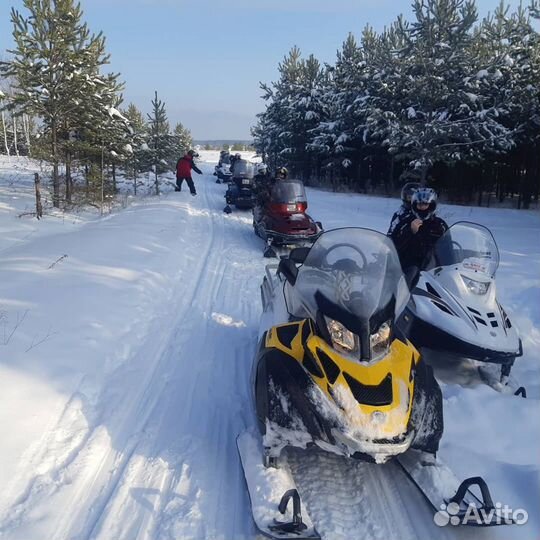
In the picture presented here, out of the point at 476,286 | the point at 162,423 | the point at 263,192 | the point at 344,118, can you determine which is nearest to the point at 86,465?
the point at 162,423

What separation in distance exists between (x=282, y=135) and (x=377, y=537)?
29834 mm

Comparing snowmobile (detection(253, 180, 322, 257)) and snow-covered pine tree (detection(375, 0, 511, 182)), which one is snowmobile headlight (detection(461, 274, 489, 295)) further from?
snow-covered pine tree (detection(375, 0, 511, 182))

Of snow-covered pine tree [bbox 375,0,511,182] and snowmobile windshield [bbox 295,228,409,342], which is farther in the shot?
snow-covered pine tree [bbox 375,0,511,182]

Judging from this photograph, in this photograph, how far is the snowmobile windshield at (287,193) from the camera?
35.2ft

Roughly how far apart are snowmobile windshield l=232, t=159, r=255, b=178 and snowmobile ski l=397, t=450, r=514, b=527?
15731 millimetres

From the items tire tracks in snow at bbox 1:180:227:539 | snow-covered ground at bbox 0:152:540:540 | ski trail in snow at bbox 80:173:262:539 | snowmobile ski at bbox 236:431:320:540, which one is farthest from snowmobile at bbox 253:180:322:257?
snowmobile ski at bbox 236:431:320:540

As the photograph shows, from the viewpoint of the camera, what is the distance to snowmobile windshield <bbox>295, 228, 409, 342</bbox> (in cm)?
304

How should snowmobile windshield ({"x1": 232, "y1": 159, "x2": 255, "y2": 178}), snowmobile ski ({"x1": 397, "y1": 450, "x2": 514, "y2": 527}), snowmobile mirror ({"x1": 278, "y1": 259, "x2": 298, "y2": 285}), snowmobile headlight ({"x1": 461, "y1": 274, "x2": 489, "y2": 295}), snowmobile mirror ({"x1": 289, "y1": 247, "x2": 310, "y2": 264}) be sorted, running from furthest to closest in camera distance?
1. snowmobile windshield ({"x1": 232, "y1": 159, "x2": 255, "y2": 178})
2. snowmobile headlight ({"x1": 461, "y1": 274, "x2": 489, "y2": 295})
3. snowmobile mirror ({"x1": 289, "y1": 247, "x2": 310, "y2": 264})
4. snowmobile mirror ({"x1": 278, "y1": 259, "x2": 298, "y2": 285})
5. snowmobile ski ({"x1": 397, "y1": 450, "x2": 514, "y2": 527})

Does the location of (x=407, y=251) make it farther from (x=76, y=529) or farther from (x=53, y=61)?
(x=53, y=61)

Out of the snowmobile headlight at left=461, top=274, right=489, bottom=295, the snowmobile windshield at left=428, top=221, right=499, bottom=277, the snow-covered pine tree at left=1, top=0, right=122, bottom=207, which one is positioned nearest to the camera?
the snowmobile headlight at left=461, top=274, right=489, bottom=295

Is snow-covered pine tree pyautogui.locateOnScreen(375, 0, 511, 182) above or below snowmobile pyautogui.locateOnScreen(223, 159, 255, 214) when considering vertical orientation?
above

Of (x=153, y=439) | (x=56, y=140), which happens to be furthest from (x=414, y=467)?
(x=56, y=140)

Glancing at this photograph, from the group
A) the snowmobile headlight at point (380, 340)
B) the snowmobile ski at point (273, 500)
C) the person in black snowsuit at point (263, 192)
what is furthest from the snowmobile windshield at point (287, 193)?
the snowmobile ski at point (273, 500)

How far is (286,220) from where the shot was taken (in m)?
10.3
